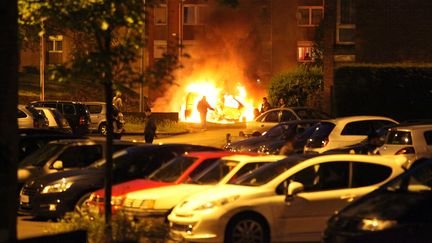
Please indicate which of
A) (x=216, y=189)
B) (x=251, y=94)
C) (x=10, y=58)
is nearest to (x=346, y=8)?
(x=251, y=94)

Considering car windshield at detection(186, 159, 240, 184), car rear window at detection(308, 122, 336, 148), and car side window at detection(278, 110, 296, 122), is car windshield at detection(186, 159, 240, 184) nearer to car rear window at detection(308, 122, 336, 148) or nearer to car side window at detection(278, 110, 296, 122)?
car rear window at detection(308, 122, 336, 148)

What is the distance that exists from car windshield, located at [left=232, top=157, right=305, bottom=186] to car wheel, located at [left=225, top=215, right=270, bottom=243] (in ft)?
2.56

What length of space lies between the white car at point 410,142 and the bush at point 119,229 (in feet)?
31.1

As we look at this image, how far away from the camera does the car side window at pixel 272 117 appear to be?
32500 mm

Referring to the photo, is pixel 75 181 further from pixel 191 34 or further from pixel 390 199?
pixel 191 34

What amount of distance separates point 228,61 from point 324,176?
42801 mm

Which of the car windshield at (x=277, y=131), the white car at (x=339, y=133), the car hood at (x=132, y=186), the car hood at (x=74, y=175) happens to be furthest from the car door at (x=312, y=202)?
the car windshield at (x=277, y=131)

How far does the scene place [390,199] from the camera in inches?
469

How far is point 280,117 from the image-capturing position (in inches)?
1267

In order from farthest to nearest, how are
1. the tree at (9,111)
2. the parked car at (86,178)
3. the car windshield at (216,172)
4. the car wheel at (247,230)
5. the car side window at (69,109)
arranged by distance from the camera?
1. the car side window at (69,109)
2. the parked car at (86,178)
3. the car windshield at (216,172)
4. the car wheel at (247,230)
5. the tree at (9,111)

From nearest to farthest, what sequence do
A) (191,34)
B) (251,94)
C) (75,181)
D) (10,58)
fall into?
(10,58) < (75,181) < (251,94) < (191,34)

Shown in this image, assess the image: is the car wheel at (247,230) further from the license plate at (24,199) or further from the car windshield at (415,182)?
the license plate at (24,199)

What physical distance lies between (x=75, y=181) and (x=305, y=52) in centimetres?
4973

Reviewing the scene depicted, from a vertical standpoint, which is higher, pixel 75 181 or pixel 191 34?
pixel 191 34
